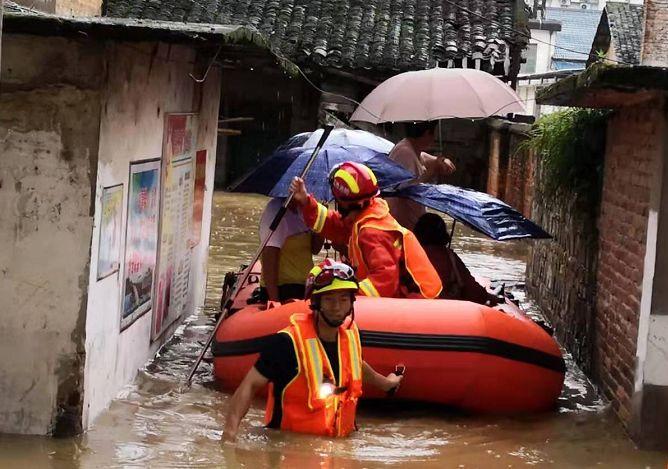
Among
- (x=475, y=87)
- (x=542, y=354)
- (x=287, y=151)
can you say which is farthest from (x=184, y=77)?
(x=542, y=354)

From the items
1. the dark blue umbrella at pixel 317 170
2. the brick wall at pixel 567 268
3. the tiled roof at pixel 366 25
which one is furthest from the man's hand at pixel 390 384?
the tiled roof at pixel 366 25

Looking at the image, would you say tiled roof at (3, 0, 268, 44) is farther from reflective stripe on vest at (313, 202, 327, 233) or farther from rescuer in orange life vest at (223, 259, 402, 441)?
reflective stripe on vest at (313, 202, 327, 233)

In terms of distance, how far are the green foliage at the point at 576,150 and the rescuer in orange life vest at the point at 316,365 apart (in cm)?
372

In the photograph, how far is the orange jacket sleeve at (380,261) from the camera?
751cm

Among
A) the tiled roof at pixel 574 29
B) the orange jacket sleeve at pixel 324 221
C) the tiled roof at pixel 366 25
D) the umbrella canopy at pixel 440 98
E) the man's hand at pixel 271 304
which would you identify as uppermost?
the tiled roof at pixel 574 29

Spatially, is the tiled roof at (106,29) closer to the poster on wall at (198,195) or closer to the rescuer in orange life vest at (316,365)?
the rescuer in orange life vest at (316,365)

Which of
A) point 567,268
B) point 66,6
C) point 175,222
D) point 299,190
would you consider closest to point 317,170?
point 299,190

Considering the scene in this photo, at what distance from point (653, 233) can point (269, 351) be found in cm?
253

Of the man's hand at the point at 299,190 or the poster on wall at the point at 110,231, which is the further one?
the man's hand at the point at 299,190

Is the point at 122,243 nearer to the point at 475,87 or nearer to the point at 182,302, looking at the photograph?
the point at 182,302

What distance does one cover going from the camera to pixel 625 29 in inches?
1260

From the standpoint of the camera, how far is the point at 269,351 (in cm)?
597

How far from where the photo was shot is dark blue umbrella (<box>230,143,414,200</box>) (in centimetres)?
838

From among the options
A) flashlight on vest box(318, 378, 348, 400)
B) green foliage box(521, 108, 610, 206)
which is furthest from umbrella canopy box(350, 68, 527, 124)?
flashlight on vest box(318, 378, 348, 400)
